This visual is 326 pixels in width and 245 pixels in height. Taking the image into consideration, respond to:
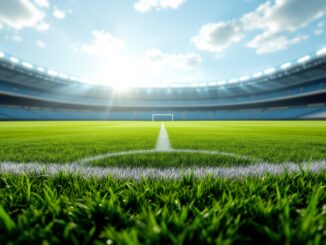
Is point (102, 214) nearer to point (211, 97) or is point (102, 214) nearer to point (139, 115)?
point (139, 115)

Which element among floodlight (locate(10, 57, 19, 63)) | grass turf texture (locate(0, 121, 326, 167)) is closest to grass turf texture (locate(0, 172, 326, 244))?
grass turf texture (locate(0, 121, 326, 167))

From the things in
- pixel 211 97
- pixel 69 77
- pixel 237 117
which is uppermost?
pixel 69 77

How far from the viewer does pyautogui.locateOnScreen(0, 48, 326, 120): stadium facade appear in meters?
35.2

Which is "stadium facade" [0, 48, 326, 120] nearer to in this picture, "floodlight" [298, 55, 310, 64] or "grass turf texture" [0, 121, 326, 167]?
"floodlight" [298, 55, 310, 64]

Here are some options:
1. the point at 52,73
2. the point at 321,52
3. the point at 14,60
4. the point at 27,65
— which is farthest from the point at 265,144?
the point at 52,73

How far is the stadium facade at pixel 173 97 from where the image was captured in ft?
116

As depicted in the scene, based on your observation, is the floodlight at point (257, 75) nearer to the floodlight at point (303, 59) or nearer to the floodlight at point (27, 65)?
the floodlight at point (303, 59)

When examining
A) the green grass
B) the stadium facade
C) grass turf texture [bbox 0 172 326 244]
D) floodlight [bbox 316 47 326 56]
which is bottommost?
the green grass

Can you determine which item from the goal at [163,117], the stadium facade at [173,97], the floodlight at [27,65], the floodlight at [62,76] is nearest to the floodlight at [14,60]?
the stadium facade at [173,97]

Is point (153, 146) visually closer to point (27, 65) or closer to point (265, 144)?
point (265, 144)

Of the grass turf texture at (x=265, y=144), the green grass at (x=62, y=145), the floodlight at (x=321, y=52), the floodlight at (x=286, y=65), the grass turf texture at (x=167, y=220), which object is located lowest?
the grass turf texture at (x=265, y=144)

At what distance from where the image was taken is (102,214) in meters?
0.84

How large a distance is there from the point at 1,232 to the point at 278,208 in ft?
3.91

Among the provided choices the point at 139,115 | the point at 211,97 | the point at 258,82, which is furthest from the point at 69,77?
the point at 258,82
